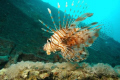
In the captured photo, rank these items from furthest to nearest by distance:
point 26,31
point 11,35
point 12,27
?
point 26,31
point 12,27
point 11,35

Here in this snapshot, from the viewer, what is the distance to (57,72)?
2.34 metres

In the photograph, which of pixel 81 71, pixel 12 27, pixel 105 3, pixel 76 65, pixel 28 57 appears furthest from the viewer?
pixel 105 3

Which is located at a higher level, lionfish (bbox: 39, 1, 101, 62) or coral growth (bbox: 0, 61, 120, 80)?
lionfish (bbox: 39, 1, 101, 62)

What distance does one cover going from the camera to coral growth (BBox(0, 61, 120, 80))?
7.20 feet

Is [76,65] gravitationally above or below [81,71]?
above

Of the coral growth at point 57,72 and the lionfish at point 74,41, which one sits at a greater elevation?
the lionfish at point 74,41

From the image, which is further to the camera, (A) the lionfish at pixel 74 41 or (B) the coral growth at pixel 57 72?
(A) the lionfish at pixel 74 41

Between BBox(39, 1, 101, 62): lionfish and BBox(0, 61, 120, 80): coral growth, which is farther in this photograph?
BBox(39, 1, 101, 62): lionfish

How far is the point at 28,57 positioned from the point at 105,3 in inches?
6178

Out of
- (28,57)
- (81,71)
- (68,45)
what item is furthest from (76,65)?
(28,57)

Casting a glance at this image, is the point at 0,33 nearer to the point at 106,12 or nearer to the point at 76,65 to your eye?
the point at 76,65

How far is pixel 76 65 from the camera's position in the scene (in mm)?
2537

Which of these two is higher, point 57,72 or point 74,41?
point 74,41

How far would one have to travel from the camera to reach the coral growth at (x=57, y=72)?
7.20ft
